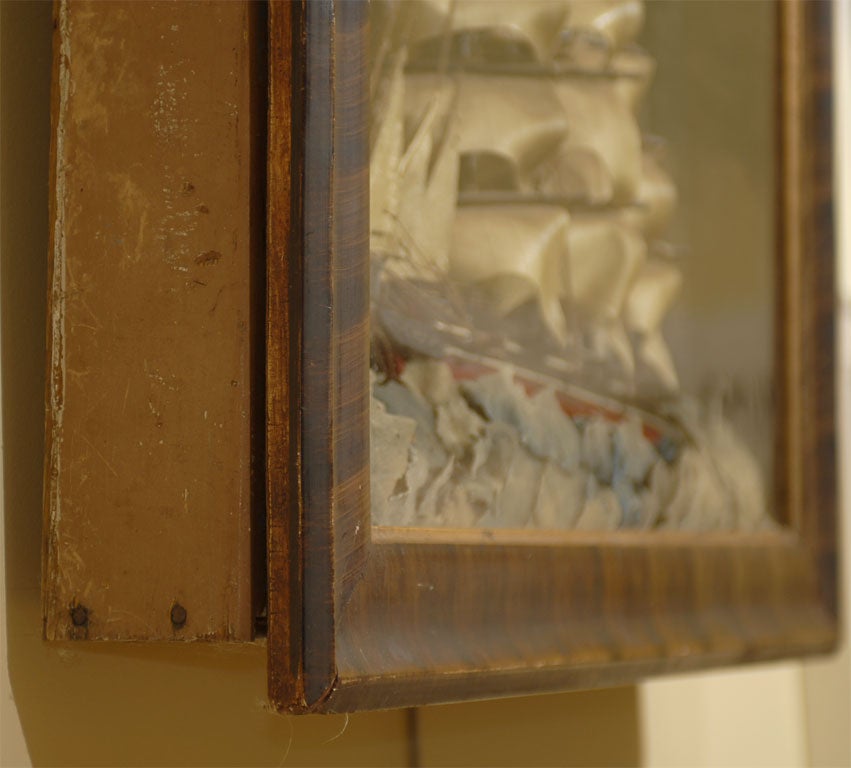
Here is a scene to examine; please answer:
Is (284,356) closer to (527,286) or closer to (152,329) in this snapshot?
(152,329)

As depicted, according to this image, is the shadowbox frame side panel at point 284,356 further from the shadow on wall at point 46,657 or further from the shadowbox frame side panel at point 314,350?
the shadow on wall at point 46,657

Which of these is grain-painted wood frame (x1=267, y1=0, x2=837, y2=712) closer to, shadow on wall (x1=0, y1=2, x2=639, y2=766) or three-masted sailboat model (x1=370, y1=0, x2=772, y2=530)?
three-masted sailboat model (x1=370, y1=0, x2=772, y2=530)

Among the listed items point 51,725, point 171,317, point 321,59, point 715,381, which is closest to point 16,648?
point 51,725

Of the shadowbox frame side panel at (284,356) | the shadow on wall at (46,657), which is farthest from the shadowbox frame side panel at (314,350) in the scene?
the shadow on wall at (46,657)

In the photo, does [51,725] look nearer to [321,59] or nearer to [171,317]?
[171,317]

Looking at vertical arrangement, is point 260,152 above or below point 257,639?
above

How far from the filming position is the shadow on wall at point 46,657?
1.57ft

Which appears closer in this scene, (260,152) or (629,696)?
(260,152)

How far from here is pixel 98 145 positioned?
0.47m

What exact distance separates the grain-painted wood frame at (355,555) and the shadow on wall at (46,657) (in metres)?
0.12

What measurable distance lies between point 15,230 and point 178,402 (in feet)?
0.36

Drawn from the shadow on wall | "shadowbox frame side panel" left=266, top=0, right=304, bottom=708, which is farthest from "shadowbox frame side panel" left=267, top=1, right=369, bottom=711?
the shadow on wall

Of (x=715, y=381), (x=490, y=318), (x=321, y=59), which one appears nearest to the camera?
(x=321, y=59)

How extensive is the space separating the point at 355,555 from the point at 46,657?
14cm
